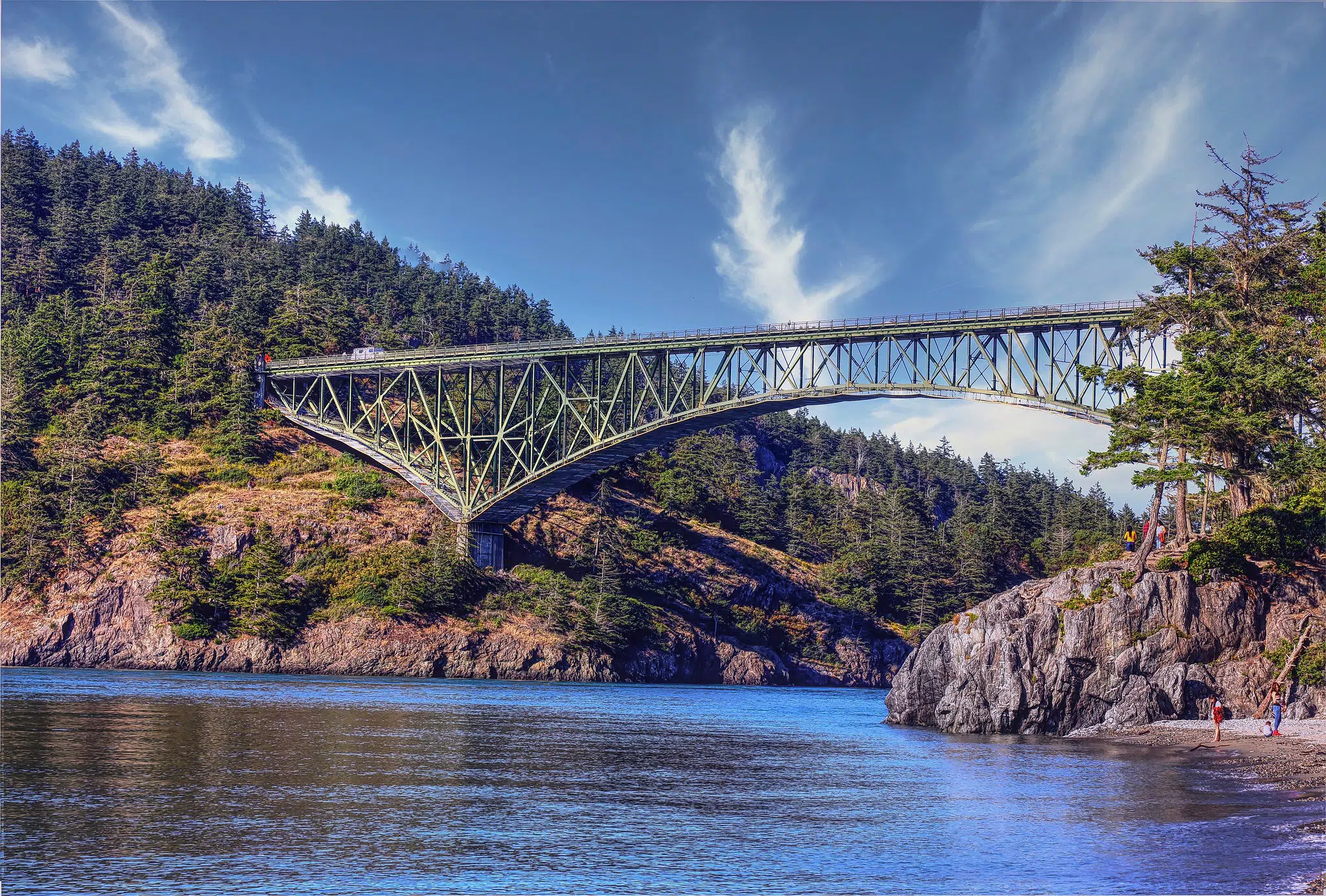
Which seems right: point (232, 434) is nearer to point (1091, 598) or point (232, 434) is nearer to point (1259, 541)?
point (1091, 598)

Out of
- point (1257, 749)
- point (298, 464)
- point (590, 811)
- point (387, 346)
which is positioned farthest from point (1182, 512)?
point (387, 346)

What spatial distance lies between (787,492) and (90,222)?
4194 inches

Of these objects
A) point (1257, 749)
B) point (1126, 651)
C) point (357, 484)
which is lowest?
point (1257, 749)

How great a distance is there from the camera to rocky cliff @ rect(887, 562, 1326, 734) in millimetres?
49250

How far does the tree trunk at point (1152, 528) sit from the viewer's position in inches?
2064

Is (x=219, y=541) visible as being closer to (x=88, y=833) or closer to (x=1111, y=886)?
(x=88, y=833)

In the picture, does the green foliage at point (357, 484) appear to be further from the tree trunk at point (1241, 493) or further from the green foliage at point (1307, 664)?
the green foliage at point (1307, 664)

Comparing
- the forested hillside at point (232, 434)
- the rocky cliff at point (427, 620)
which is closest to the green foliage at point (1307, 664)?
the forested hillside at point (232, 434)

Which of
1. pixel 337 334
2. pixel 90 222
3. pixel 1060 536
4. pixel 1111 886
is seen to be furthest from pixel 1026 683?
pixel 90 222

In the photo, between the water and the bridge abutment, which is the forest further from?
the water

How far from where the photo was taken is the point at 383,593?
91688 mm

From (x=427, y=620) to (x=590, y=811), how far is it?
2637 inches

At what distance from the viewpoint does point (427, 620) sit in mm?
92750

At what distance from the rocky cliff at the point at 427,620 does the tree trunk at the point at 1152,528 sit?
53420mm
